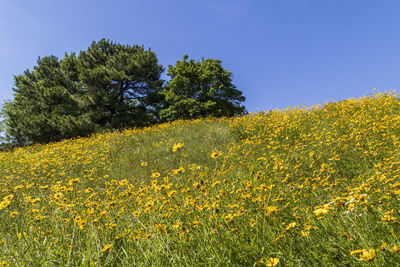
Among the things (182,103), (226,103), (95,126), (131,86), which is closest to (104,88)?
(131,86)

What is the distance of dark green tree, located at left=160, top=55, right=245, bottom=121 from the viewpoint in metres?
19.5

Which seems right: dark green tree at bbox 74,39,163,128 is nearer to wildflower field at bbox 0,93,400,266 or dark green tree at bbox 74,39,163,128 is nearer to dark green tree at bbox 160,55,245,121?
dark green tree at bbox 160,55,245,121

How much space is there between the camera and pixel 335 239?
1.49m

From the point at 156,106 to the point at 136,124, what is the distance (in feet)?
8.91

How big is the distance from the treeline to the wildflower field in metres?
11.3

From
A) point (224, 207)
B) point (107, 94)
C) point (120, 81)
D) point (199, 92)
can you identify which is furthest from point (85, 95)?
point (224, 207)

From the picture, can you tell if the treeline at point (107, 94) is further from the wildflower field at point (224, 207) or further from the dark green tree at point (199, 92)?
the wildflower field at point (224, 207)

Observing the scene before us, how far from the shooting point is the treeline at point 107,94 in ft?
60.5

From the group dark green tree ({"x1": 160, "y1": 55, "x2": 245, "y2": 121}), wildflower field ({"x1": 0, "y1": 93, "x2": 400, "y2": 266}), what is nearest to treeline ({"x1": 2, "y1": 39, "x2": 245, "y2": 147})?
dark green tree ({"x1": 160, "y1": 55, "x2": 245, "y2": 121})

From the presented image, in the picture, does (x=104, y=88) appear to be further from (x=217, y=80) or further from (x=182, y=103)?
(x=217, y=80)

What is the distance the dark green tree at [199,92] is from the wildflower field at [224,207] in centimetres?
1049

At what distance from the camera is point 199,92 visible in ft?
65.9

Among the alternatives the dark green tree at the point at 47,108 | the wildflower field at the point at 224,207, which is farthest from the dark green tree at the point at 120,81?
the wildflower field at the point at 224,207

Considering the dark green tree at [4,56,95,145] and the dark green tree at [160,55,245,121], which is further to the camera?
the dark green tree at [160,55,245,121]
